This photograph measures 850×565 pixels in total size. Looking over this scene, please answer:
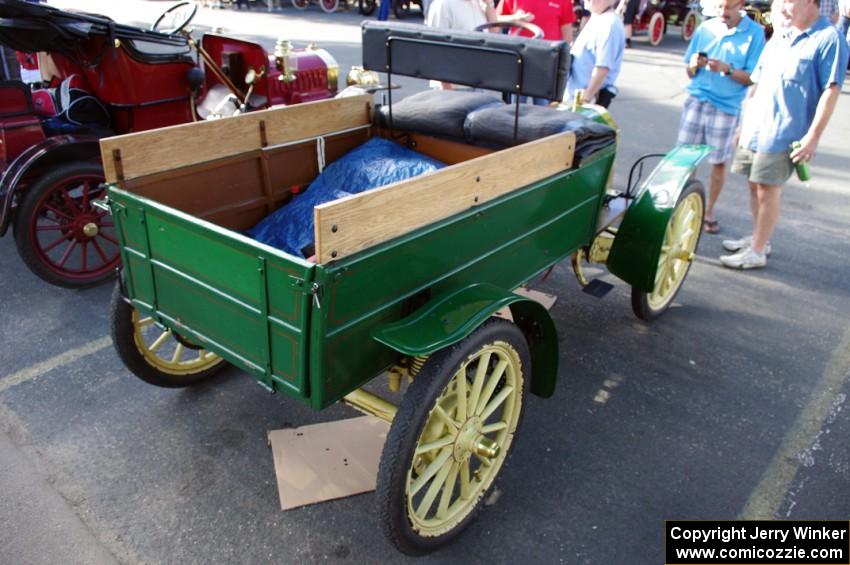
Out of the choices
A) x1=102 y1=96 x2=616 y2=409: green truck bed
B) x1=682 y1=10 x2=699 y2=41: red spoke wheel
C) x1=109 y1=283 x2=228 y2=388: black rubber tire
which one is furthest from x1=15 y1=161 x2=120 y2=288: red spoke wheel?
x1=682 y1=10 x2=699 y2=41: red spoke wheel

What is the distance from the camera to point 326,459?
8.32ft

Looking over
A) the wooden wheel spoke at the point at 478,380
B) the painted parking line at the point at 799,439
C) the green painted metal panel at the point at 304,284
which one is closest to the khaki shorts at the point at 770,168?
the painted parking line at the point at 799,439

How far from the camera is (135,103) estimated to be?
4090 millimetres

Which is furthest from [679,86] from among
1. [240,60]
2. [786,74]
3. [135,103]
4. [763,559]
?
[763,559]

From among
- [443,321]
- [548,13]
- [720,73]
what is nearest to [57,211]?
[443,321]

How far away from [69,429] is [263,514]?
1003 mm

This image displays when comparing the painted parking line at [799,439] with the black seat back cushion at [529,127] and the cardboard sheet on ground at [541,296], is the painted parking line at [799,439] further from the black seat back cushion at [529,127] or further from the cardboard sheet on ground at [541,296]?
the black seat back cushion at [529,127]

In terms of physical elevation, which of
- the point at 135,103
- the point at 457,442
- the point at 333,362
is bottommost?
the point at 457,442

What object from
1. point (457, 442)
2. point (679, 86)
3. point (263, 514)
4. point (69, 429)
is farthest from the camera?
point (679, 86)

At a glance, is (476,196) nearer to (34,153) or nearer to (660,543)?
(660,543)

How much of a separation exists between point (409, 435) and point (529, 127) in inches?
67.0

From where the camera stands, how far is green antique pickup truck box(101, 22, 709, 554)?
187cm

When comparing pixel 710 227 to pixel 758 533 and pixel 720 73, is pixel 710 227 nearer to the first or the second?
pixel 720 73

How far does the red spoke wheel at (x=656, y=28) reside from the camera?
14.2 metres
